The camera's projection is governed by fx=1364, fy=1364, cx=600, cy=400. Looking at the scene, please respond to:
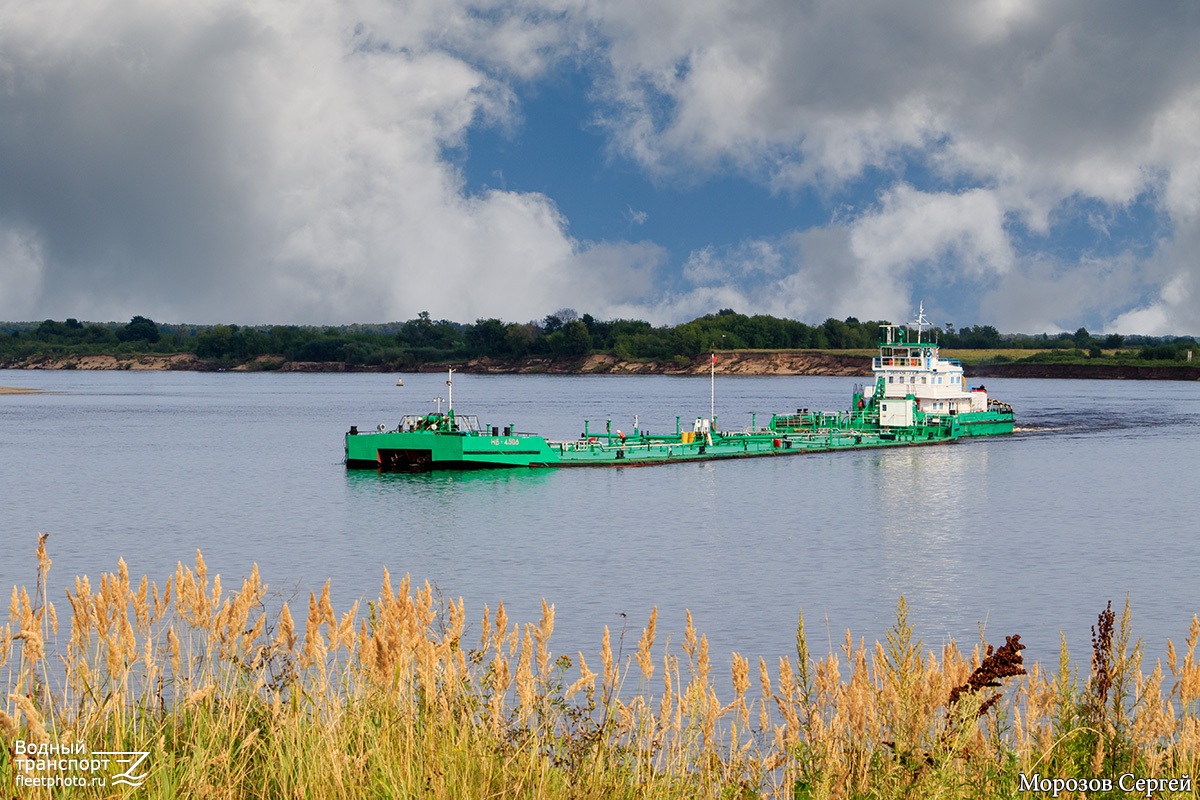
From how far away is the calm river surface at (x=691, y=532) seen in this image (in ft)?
93.4

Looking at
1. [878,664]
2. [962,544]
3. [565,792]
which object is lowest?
[962,544]

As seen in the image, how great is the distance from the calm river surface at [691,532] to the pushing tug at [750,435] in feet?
4.01

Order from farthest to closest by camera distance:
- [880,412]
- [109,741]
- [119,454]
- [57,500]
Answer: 1. [880,412]
2. [119,454]
3. [57,500]
4. [109,741]

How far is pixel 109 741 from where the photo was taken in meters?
9.22

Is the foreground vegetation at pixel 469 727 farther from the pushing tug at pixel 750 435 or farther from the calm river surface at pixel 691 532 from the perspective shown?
the pushing tug at pixel 750 435

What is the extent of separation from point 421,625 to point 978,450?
7149 centimetres

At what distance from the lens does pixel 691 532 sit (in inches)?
1670

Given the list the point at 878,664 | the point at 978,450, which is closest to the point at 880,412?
the point at 978,450

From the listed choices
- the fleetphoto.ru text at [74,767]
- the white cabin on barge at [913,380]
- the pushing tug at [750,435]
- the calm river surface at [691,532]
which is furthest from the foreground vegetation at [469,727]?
the white cabin on barge at [913,380]

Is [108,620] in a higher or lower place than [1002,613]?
higher

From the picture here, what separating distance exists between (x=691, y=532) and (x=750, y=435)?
28.5 meters

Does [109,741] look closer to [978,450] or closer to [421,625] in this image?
[421,625]

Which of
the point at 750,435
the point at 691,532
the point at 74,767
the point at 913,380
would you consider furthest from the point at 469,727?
the point at 913,380

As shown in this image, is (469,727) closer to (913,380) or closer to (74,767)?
(74,767)
